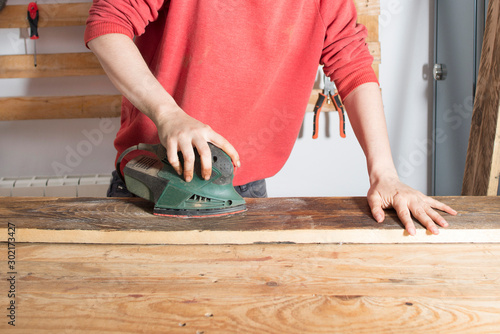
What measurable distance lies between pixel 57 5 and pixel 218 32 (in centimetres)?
146

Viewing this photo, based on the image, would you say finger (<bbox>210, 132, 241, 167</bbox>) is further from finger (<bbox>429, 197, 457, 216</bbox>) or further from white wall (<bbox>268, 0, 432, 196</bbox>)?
white wall (<bbox>268, 0, 432, 196</bbox>)

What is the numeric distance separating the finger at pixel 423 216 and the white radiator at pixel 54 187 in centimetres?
173

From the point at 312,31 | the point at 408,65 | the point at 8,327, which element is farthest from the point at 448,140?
the point at 8,327

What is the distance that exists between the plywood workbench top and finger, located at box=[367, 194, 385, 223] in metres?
0.03

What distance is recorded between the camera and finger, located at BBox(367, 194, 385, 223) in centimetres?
94

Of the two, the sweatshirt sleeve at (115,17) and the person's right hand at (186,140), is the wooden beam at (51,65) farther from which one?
the person's right hand at (186,140)

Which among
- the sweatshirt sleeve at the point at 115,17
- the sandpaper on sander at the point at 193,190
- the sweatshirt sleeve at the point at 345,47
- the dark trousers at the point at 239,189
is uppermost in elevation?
the sweatshirt sleeve at the point at 115,17

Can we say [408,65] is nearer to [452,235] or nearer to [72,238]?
[452,235]

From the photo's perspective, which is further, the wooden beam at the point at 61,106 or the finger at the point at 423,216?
the wooden beam at the point at 61,106

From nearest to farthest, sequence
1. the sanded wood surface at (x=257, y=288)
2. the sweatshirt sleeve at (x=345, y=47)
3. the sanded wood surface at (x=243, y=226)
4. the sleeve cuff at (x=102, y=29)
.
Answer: the sanded wood surface at (x=257, y=288) → the sanded wood surface at (x=243, y=226) → the sleeve cuff at (x=102, y=29) → the sweatshirt sleeve at (x=345, y=47)

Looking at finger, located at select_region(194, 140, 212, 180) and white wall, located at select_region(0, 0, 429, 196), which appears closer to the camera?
finger, located at select_region(194, 140, 212, 180)

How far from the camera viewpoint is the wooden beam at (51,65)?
2143 mm

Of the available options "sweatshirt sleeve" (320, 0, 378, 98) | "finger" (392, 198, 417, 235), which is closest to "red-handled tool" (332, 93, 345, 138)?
"sweatshirt sleeve" (320, 0, 378, 98)

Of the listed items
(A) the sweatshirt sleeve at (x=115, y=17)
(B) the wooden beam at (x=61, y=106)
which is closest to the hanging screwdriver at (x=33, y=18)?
(B) the wooden beam at (x=61, y=106)
